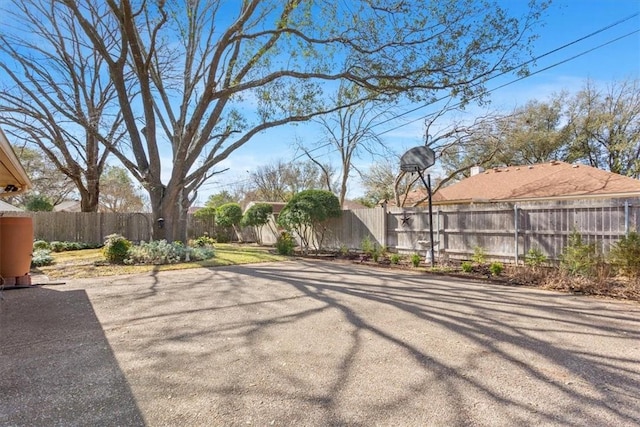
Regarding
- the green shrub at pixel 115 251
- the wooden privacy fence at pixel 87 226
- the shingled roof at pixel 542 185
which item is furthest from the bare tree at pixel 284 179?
the green shrub at pixel 115 251

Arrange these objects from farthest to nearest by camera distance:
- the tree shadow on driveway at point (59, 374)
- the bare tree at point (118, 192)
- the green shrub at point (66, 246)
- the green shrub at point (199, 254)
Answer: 1. the bare tree at point (118, 192)
2. the green shrub at point (66, 246)
3. the green shrub at point (199, 254)
4. the tree shadow on driveway at point (59, 374)

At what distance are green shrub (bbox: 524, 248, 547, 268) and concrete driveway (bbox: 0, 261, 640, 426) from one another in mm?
2029

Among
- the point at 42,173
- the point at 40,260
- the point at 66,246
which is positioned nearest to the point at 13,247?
the point at 40,260

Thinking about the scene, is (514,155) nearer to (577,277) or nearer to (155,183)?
(577,277)

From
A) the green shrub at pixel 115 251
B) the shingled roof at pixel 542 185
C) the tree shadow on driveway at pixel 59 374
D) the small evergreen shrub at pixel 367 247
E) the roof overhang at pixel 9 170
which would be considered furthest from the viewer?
the small evergreen shrub at pixel 367 247

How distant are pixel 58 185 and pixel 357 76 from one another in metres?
24.7

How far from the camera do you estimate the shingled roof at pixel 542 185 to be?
11.0 m

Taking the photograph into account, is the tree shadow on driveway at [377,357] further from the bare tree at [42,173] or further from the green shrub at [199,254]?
the bare tree at [42,173]

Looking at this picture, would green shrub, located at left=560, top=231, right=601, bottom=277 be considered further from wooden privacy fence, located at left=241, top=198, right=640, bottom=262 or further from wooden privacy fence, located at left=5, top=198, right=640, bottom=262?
wooden privacy fence, located at left=241, top=198, right=640, bottom=262

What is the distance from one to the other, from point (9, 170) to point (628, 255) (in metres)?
9.95

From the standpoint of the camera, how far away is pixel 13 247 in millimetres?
6258

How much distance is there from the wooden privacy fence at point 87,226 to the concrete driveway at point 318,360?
12242 mm

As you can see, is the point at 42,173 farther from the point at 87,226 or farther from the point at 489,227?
the point at 489,227

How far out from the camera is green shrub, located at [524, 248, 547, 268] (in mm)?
7503
